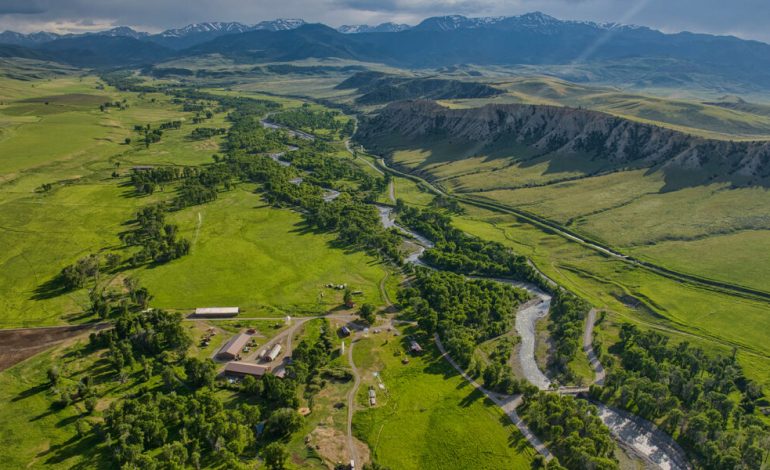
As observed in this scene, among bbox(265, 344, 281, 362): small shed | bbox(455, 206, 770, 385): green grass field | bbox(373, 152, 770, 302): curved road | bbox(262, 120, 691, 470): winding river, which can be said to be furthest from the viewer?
bbox(373, 152, 770, 302): curved road

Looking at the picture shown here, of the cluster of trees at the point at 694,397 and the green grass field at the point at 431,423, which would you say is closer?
the cluster of trees at the point at 694,397

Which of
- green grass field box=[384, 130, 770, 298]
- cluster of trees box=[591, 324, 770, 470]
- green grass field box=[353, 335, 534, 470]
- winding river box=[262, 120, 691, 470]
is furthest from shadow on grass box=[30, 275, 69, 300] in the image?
green grass field box=[384, 130, 770, 298]

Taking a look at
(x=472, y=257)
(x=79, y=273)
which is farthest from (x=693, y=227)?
(x=79, y=273)

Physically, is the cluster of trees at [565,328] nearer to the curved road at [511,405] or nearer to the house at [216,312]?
the curved road at [511,405]

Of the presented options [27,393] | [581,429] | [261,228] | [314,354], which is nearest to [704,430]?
[581,429]

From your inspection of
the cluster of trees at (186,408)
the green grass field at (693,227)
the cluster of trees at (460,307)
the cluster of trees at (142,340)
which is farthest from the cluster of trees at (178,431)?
the green grass field at (693,227)

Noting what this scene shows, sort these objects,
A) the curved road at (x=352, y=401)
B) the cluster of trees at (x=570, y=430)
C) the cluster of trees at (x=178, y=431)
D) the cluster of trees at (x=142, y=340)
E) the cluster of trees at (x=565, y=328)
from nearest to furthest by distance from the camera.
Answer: the cluster of trees at (x=178, y=431)
the cluster of trees at (x=570, y=430)
the curved road at (x=352, y=401)
the cluster of trees at (x=142, y=340)
the cluster of trees at (x=565, y=328)

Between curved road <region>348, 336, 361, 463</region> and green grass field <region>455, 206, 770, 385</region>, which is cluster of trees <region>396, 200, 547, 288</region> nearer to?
green grass field <region>455, 206, 770, 385</region>
